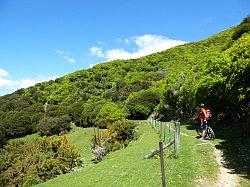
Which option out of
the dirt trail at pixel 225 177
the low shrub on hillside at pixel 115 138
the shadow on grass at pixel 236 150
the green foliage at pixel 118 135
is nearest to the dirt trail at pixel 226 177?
the dirt trail at pixel 225 177

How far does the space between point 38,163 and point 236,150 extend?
26.2 meters

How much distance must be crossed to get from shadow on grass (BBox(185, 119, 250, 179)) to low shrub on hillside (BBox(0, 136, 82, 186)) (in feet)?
55.3

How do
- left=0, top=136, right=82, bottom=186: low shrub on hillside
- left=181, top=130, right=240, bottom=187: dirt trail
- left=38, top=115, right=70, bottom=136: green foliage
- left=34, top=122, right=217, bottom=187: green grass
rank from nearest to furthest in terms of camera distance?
left=181, top=130, right=240, bottom=187: dirt trail
left=34, top=122, right=217, bottom=187: green grass
left=0, top=136, right=82, bottom=186: low shrub on hillside
left=38, top=115, right=70, bottom=136: green foliage

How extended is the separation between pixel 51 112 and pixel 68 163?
221 feet

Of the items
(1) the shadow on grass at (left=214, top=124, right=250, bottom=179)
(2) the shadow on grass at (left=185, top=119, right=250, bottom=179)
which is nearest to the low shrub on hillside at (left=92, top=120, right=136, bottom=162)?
(2) the shadow on grass at (left=185, top=119, right=250, bottom=179)

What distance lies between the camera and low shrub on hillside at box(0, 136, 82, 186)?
39906 millimetres

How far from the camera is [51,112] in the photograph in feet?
353

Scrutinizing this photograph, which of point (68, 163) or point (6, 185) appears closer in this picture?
point (68, 163)

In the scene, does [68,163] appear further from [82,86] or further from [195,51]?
[195,51]

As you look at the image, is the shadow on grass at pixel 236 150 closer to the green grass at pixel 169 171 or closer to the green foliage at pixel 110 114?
the green grass at pixel 169 171

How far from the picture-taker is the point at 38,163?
45156 mm

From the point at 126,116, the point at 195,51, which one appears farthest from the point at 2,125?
the point at 195,51

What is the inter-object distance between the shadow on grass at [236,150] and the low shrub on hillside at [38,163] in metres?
16.9

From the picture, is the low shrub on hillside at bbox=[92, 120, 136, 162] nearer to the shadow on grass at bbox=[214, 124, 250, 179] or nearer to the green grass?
the shadow on grass at bbox=[214, 124, 250, 179]
